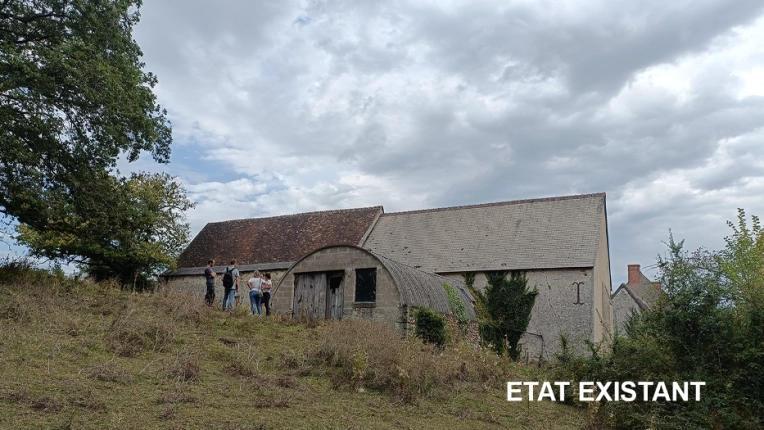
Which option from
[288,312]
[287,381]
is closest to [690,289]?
[287,381]

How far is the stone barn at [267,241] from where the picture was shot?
98.2ft

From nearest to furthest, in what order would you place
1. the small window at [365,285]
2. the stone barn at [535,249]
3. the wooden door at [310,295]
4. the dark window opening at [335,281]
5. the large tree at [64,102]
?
the large tree at [64,102] → the small window at [365,285] → the dark window opening at [335,281] → the wooden door at [310,295] → the stone barn at [535,249]

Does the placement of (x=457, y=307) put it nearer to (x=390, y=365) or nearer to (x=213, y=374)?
(x=390, y=365)

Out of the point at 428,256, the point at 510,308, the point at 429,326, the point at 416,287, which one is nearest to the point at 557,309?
the point at 510,308

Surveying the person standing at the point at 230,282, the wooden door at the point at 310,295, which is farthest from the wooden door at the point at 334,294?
the person standing at the point at 230,282

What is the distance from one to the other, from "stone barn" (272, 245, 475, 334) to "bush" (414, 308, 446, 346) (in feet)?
0.96

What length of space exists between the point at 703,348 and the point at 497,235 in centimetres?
1811

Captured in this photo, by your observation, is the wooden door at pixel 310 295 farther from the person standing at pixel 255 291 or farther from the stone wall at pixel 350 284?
the person standing at pixel 255 291

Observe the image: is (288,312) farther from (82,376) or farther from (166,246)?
(166,246)

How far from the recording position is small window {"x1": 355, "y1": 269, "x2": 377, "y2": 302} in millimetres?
17656

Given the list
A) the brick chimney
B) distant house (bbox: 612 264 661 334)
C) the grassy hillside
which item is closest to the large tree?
the grassy hillside

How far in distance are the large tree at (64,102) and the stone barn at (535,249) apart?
1534 cm

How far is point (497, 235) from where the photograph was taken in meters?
27.9

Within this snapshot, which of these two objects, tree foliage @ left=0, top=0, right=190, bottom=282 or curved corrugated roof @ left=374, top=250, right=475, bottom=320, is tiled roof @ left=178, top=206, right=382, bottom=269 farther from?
tree foliage @ left=0, top=0, right=190, bottom=282
